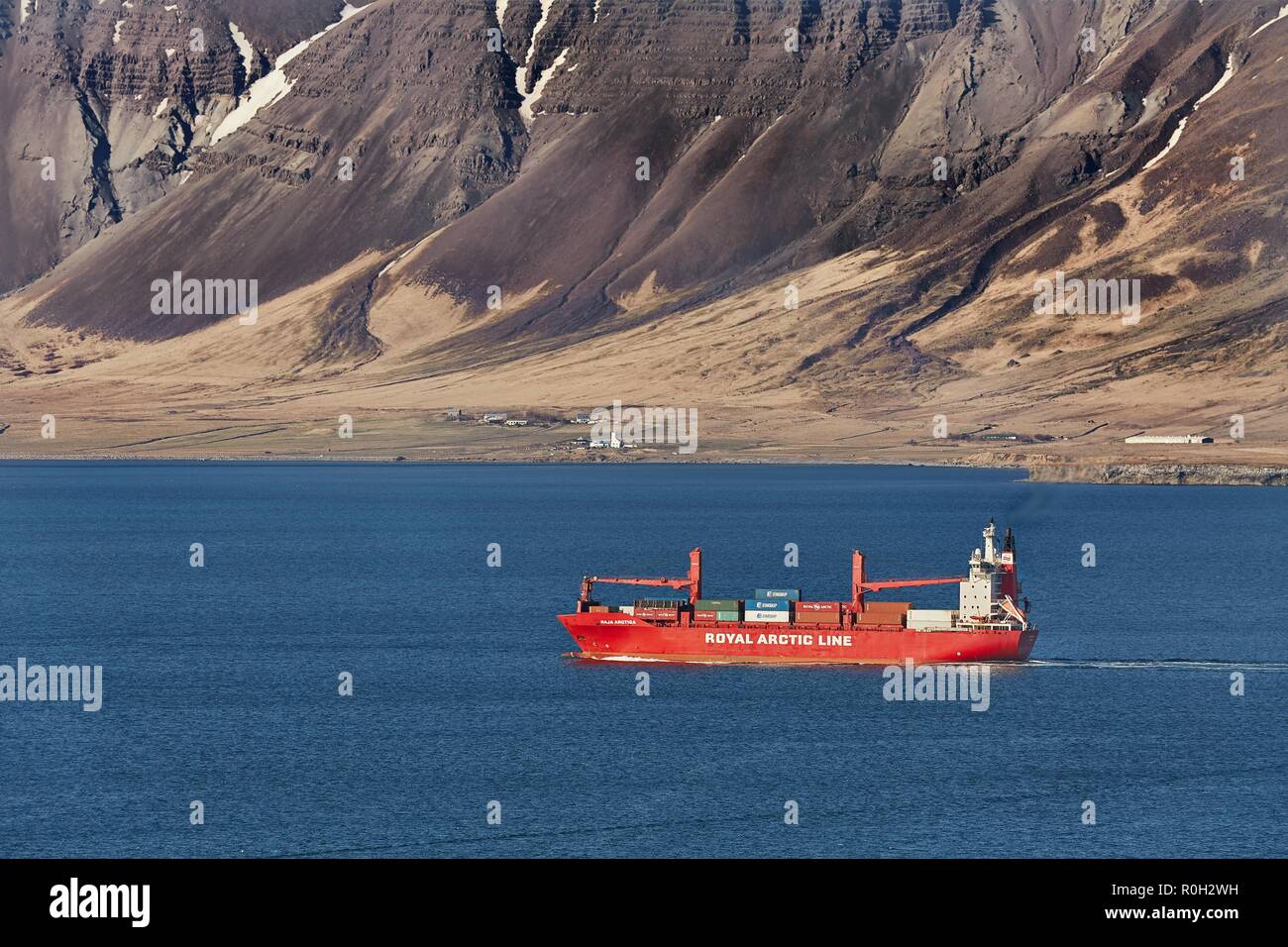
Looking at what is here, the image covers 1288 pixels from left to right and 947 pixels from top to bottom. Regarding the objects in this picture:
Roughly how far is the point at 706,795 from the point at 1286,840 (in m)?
18.4

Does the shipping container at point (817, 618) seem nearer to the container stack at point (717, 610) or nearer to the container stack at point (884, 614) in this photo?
the container stack at point (884, 614)

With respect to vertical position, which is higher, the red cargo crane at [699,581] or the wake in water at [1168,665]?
the red cargo crane at [699,581]

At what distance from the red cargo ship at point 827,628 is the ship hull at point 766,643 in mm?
46

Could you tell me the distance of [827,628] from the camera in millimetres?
96688

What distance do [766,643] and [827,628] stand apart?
3158mm

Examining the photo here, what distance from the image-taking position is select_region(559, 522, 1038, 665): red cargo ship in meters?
94.4

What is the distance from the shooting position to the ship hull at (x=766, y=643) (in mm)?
95000

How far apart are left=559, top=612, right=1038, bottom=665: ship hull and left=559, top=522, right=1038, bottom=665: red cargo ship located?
0.05 meters

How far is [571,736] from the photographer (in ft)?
258

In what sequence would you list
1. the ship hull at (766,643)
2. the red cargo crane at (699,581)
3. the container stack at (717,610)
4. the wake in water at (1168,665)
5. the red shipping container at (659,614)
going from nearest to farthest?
the ship hull at (766,643)
the red cargo crane at (699,581)
the wake in water at (1168,665)
the red shipping container at (659,614)
the container stack at (717,610)
